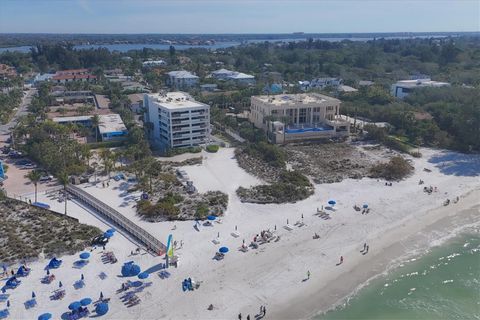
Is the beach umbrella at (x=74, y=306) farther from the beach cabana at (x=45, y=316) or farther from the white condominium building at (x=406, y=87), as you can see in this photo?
the white condominium building at (x=406, y=87)

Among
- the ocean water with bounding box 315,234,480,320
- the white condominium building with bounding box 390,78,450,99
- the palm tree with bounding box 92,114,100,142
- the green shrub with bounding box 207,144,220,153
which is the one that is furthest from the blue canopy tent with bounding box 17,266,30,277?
the white condominium building with bounding box 390,78,450,99

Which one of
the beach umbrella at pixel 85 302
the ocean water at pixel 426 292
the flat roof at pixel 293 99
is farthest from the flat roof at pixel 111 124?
the ocean water at pixel 426 292

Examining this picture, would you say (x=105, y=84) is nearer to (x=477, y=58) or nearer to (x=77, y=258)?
(x=77, y=258)

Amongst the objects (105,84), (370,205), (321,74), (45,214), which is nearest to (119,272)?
(45,214)

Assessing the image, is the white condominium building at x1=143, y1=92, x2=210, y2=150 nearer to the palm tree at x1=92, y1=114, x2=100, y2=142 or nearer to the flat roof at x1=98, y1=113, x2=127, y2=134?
the flat roof at x1=98, y1=113, x2=127, y2=134

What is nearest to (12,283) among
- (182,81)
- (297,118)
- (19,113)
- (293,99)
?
(297,118)
